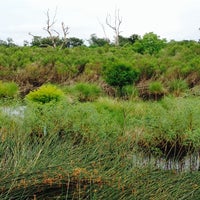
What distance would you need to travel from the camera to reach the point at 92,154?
17.3 ft

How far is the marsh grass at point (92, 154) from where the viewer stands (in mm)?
4148

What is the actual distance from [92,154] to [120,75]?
7.92m

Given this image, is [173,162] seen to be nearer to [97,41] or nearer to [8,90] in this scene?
[8,90]

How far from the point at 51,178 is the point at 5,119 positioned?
2.52 metres

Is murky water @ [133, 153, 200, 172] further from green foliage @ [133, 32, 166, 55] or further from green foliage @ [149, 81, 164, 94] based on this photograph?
green foliage @ [133, 32, 166, 55]

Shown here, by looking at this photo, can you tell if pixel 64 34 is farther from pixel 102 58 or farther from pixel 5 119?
pixel 5 119

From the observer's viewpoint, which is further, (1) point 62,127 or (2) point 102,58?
(2) point 102,58

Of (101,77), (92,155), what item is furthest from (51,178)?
(101,77)

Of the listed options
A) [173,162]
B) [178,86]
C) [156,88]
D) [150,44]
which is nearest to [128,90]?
[156,88]

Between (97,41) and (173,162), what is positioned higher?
(97,41)

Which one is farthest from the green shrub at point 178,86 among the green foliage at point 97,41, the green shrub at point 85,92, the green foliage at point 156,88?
the green foliage at point 97,41

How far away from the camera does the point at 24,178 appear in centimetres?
409

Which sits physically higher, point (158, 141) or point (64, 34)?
point (64, 34)

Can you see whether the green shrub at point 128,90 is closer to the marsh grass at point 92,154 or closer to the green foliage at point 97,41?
the marsh grass at point 92,154
